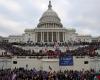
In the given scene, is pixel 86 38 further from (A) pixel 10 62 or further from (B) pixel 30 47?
(A) pixel 10 62

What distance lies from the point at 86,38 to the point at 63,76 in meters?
98.0

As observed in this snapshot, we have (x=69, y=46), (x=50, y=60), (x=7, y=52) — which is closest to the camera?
(x=50, y=60)

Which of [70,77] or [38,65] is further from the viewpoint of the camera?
[38,65]

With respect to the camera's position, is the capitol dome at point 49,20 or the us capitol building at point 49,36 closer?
the us capitol building at point 49,36

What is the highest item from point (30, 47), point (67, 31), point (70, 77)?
point (67, 31)

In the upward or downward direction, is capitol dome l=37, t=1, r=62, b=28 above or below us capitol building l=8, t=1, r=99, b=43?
above

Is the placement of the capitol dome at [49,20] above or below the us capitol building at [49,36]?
above

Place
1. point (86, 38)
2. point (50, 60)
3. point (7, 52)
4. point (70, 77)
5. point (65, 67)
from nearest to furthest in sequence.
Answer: point (70, 77)
point (65, 67)
point (50, 60)
point (7, 52)
point (86, 38)

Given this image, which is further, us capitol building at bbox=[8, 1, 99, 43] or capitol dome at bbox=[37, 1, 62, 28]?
capitol dome at bbox=[37, 1, 62, 28]

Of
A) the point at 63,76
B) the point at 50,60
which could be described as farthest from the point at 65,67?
the point at 63,76

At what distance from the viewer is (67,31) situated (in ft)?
436

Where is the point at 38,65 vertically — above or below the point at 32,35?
below

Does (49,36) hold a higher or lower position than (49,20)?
lower

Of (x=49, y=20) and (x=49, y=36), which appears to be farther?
(x=49, y=20)
